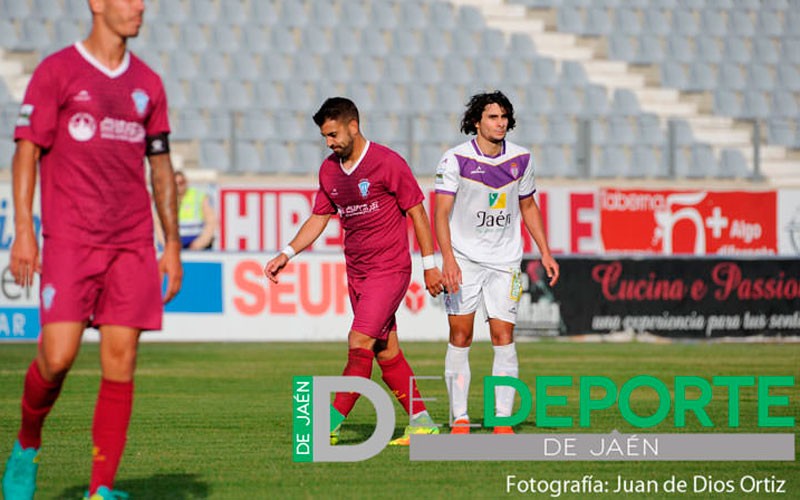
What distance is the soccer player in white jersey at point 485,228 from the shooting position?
372 inches

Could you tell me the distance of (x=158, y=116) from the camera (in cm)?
636

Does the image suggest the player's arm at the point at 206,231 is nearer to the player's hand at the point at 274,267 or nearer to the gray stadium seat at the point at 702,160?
the gray stadium seat at the point at 702,160

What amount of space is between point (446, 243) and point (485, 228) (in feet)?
1.76

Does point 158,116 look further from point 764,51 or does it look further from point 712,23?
point 764,51

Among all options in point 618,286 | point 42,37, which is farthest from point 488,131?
point 42,37

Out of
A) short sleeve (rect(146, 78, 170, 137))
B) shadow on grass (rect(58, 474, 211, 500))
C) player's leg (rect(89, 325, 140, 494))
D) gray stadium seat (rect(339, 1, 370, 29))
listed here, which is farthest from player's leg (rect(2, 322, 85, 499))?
gray stadium seat (rect(339, 1, 370, 29))

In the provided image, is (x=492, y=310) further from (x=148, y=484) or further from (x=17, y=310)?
(x=17, y=310)

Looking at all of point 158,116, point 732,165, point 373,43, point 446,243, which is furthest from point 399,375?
point 373,43

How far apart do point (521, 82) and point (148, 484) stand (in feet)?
65.5

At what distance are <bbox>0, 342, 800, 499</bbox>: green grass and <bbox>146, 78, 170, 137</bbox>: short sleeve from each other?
1.77m

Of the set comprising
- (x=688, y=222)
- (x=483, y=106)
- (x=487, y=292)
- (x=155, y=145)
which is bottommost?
(x=688, y=222)

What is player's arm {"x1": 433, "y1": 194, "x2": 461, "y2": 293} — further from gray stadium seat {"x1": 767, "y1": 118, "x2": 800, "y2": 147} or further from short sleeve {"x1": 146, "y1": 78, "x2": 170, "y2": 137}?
gray stadium seat {"x1": 767, "y1": 118, "x2": 800, "y2": 147}

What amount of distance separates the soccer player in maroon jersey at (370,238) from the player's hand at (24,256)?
2698 millimetres

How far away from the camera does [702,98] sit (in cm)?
2780
